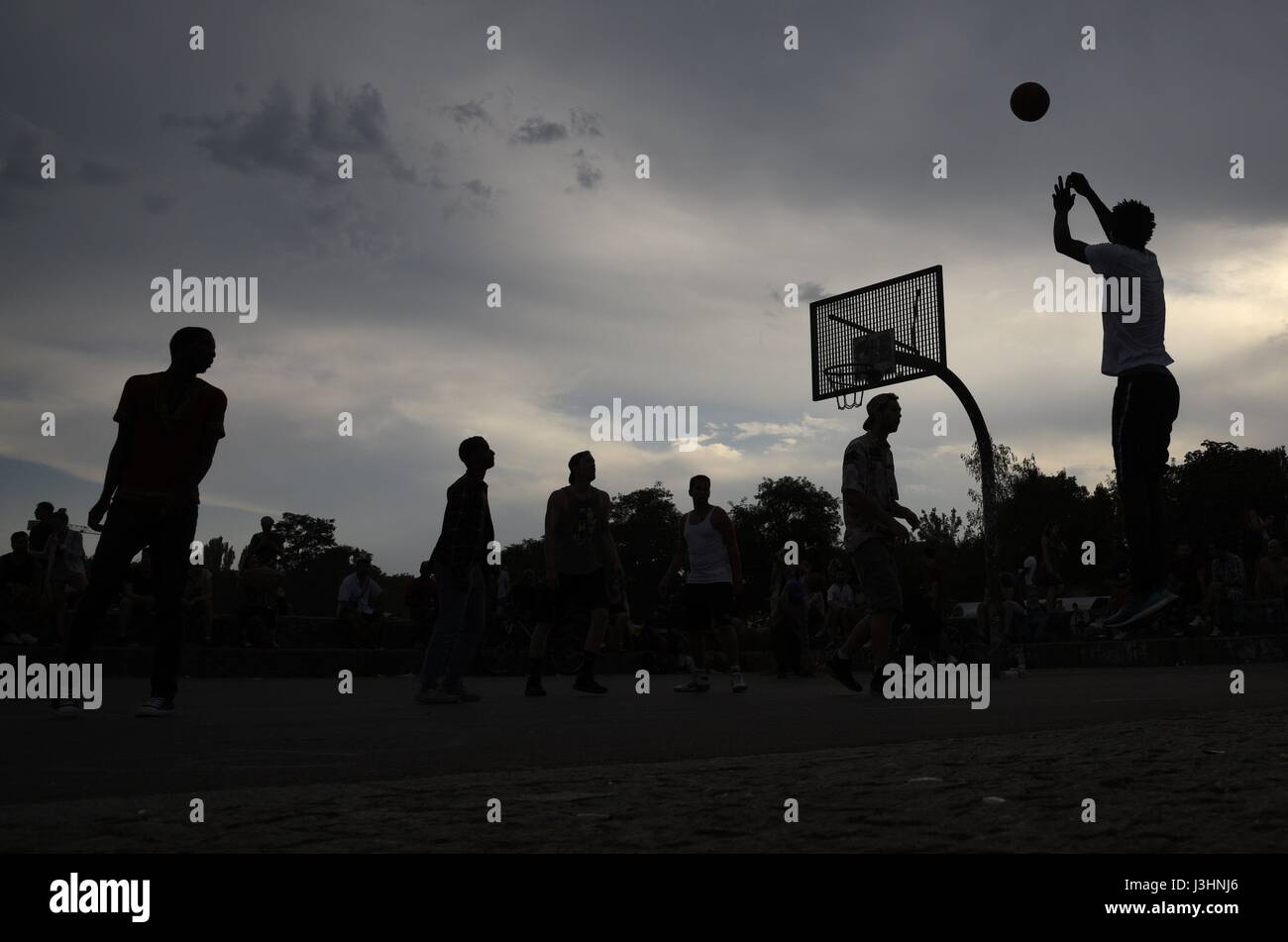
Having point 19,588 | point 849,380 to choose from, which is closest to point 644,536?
point 849,380

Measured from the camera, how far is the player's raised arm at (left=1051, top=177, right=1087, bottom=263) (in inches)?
246

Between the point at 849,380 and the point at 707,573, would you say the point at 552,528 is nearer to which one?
the point at 707,573

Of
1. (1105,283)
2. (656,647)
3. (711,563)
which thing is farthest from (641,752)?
(656,647)

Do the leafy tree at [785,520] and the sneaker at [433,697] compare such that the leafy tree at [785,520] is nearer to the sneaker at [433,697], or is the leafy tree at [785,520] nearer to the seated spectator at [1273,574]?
the seated spectator at [1273,574]

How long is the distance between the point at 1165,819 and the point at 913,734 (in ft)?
9.98

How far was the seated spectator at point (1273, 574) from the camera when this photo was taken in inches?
786

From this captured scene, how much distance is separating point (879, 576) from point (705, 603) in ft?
9.28

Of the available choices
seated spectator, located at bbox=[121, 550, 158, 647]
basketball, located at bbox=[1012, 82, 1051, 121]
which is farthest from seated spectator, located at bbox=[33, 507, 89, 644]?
basketball, located at bbox=[1012, 82, 1051, 121]

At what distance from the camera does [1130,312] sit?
6.19 meters

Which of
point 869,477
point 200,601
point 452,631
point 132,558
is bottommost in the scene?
point 452,631

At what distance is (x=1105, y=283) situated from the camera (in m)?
6.30

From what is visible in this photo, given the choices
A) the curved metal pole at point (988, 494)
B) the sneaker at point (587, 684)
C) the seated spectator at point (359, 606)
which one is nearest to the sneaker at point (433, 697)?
the sneaker at point (587, 684)

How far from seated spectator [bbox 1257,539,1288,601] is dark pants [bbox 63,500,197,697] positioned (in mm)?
17136
